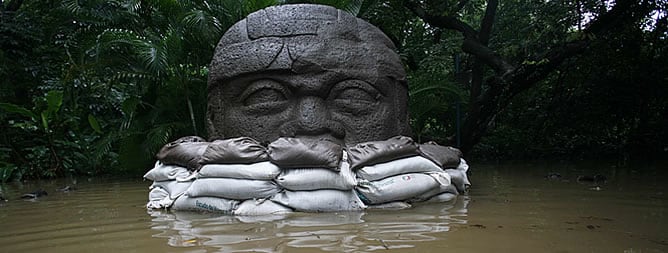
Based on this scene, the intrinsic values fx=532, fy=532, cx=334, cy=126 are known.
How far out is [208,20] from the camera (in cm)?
598

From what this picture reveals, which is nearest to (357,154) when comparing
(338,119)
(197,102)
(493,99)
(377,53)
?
(338,119)

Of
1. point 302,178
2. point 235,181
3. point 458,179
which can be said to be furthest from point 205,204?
point 458,179

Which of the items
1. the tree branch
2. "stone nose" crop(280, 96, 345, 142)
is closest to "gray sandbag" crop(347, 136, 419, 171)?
"stone nose" crop(280, 96, 345, 142)

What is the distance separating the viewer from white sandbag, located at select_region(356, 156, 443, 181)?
11.7 feet

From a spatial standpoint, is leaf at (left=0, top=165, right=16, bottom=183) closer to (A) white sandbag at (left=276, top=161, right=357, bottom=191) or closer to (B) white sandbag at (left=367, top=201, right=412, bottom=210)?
(A) white sandbag at (left=276, top=161, right=357, bottom=191)

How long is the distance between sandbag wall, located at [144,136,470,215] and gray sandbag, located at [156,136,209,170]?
1cm

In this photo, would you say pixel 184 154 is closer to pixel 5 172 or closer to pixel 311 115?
pixel 311 115

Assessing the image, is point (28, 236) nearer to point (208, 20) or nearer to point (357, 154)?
point (357, 154)

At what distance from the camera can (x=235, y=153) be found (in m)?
3.51

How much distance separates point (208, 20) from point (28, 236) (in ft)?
12.0

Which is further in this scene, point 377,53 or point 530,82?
point 530,82

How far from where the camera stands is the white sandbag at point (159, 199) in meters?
3.72

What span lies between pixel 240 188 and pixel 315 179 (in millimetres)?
490


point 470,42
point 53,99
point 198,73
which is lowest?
point 53,99
